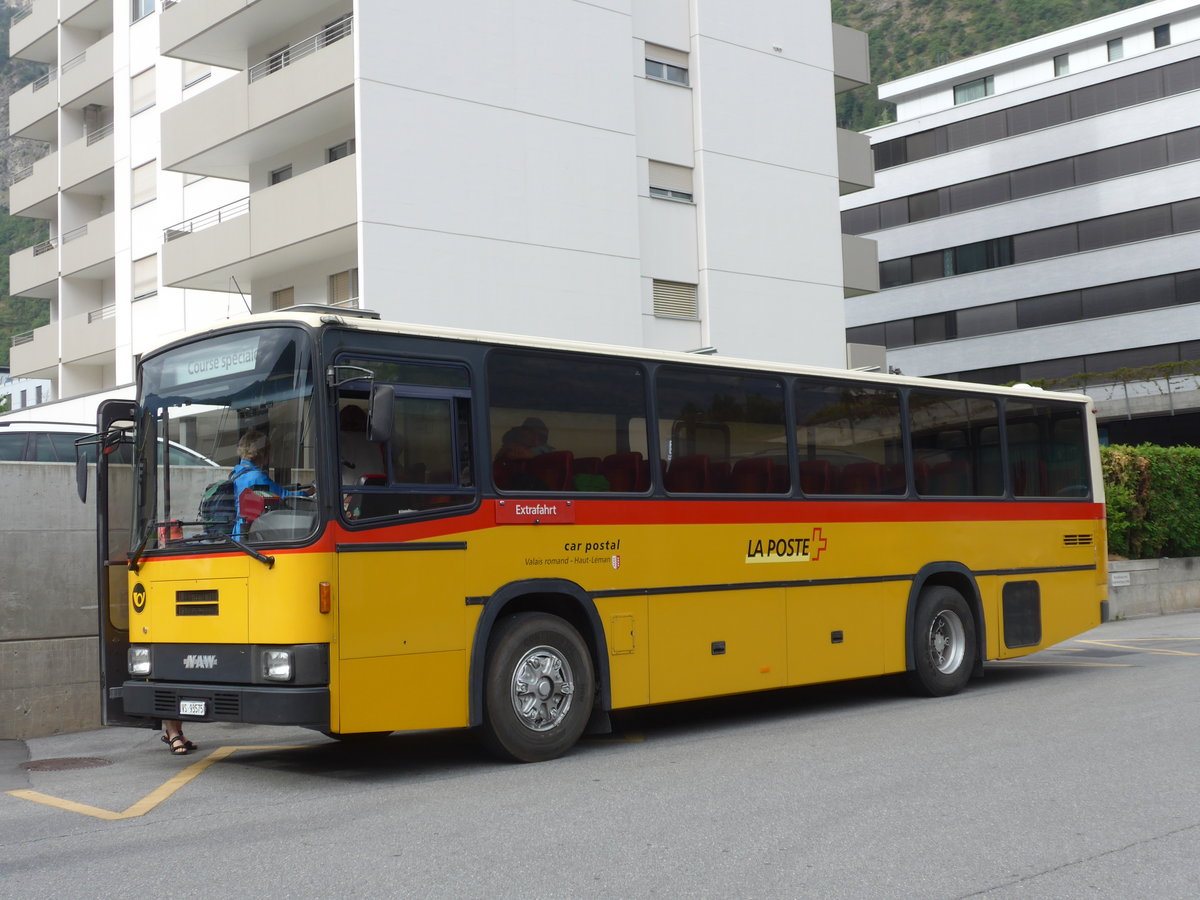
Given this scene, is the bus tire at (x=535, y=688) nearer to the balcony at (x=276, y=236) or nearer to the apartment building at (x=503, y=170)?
the apartment building at (x=503, y=170)

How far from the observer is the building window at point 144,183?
130 feet

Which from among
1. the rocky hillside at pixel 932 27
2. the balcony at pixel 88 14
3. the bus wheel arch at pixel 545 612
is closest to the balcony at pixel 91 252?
the balcony at pixel 88 14

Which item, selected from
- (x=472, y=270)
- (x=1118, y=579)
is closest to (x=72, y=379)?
(x=472, y=270)

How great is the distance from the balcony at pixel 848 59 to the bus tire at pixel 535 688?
31.5 metres

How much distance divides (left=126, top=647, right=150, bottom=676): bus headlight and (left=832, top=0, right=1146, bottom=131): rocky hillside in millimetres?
86759

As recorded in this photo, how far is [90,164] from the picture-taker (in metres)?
43.5

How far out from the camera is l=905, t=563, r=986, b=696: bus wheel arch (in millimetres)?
12820

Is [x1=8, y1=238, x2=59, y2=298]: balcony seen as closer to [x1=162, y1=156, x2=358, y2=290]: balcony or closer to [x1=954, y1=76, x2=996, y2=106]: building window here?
[x1=162, y1=156, x2=358, y2=290]: balcony

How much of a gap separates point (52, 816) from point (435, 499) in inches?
115

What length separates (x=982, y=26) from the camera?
348 feet

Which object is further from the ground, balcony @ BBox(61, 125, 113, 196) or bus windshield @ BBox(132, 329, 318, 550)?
balcony @ BBox(61, 125, 113, 196)

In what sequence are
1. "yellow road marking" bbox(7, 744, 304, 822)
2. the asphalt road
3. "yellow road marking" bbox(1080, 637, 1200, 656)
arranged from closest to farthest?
1. the asphalt road
2. "yellow road marking" bbox(7, 744, 304, 822)
3. "yellow road marking" bbox(1080, 637, 1200, 656)

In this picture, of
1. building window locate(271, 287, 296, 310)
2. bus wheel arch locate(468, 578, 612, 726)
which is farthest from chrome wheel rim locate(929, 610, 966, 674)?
building window locate(271, 287, 296, 310)

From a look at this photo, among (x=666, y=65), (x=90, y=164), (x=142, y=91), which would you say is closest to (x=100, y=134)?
(x=90, y=164)
